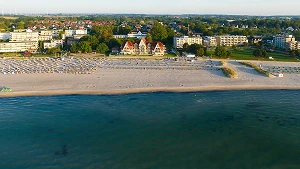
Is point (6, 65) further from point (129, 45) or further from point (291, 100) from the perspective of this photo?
point (291, 100)

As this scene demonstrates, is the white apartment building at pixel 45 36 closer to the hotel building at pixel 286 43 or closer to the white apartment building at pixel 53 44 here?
the white apartment building at pixel 53 44

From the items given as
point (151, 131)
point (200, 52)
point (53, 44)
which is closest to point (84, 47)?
point (53, 44)

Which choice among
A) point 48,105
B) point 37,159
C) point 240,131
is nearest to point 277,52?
point 240,131

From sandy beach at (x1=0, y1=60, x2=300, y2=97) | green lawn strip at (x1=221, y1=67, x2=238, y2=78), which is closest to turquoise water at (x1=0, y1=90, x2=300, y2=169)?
sandy beach at (x1=0, y1=60, x2=300, y2=97)

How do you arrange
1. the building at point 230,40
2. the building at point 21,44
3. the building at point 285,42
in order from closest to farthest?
1. the building at point 285,42
2. the building at point 21,44
3. the building at point 230,40

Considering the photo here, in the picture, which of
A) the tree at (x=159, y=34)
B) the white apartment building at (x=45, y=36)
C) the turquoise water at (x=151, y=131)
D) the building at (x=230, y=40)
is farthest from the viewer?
the white apartment building at (x=45, y=36)

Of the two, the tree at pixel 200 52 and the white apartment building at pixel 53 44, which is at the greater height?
the white apartment building at pixel 53 44

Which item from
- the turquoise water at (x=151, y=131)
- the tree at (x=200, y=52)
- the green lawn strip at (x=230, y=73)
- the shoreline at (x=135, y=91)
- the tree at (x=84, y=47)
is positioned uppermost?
the tree at (x=84, y=47)

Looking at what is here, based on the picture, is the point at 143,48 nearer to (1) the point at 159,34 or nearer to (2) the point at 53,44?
(1) the point at 159,34

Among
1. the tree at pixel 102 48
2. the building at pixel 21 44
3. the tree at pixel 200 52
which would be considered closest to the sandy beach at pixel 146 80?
the tree at pixel 200 52
